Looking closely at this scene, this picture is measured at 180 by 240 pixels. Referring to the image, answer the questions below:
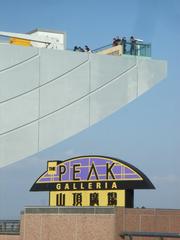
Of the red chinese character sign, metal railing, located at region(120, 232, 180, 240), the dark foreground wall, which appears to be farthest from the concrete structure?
metal railing, located at region(120, 232, 180, 240)

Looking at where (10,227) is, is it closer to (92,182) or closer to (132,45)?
(92,182)

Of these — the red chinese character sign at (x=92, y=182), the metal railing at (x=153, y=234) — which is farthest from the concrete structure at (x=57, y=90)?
the metal railing at (x=153, y=234)

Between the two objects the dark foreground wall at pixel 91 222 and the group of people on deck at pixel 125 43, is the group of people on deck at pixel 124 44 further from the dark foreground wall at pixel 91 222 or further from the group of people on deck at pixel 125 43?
the dark foreground wall at pixel 91 222

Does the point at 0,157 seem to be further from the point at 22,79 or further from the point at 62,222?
→ the point at 62,222

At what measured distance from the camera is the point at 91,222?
21703 millimetres

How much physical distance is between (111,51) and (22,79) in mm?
5751

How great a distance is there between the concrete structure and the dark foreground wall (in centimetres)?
1694

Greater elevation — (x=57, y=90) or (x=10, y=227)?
(x=57, y=90)

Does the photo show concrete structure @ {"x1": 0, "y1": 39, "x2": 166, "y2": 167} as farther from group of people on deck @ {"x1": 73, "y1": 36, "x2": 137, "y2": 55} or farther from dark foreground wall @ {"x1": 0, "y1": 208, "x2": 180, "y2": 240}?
dark foreground wall @ {"x1": 0, "y1": 208, "x2": 180, "y2": 240}

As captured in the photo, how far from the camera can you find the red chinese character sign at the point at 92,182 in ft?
72.3

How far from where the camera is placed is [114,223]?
20969mm

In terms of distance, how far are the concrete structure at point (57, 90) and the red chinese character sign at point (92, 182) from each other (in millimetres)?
16150

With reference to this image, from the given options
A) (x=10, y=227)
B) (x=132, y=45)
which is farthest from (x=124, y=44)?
(x=10, y=227)

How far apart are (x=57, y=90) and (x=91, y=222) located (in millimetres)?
21171
